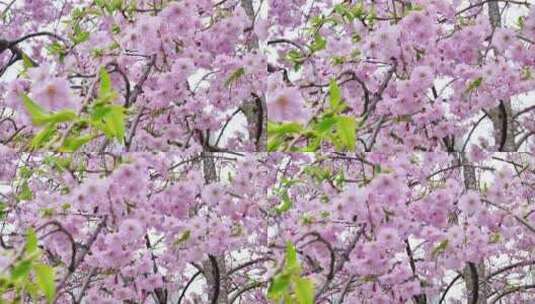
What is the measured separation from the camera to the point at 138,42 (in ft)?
7.88

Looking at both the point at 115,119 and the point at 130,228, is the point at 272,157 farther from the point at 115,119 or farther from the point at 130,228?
the point at 115,119

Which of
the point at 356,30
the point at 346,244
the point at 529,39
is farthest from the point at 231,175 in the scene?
the point at 529,39

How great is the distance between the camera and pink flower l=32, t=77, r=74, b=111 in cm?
211

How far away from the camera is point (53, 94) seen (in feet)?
6.97

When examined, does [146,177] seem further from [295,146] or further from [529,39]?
[529,39]

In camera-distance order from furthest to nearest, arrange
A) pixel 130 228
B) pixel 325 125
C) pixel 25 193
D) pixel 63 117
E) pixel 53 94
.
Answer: pixel 25 193 < pixel 130 228 < pixel 53 94 < pixel 325 125 < pixel 63 117

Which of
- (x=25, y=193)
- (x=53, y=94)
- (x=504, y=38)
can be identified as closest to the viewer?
(x=53, y=94)

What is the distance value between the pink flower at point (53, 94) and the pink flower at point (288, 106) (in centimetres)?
53

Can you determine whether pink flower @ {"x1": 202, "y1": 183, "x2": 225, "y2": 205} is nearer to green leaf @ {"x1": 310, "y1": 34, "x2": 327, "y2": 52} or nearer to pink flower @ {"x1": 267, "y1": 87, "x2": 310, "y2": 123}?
pink flower @ {"x1": 267, "y1": 87, "x2": 310, "y2": 123}

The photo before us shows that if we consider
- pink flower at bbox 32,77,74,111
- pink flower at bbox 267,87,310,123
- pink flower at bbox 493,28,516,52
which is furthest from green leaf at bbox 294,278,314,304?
pink flower at bbox 493,28,516,52

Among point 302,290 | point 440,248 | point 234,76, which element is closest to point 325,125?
point 302,290

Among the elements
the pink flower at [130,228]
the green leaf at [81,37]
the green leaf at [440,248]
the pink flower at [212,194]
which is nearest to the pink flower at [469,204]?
the green leaf at [440,248]

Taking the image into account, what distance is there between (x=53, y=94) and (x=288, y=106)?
0.57 meters

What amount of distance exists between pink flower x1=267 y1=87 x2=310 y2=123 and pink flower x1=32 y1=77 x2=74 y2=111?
0.53 m
